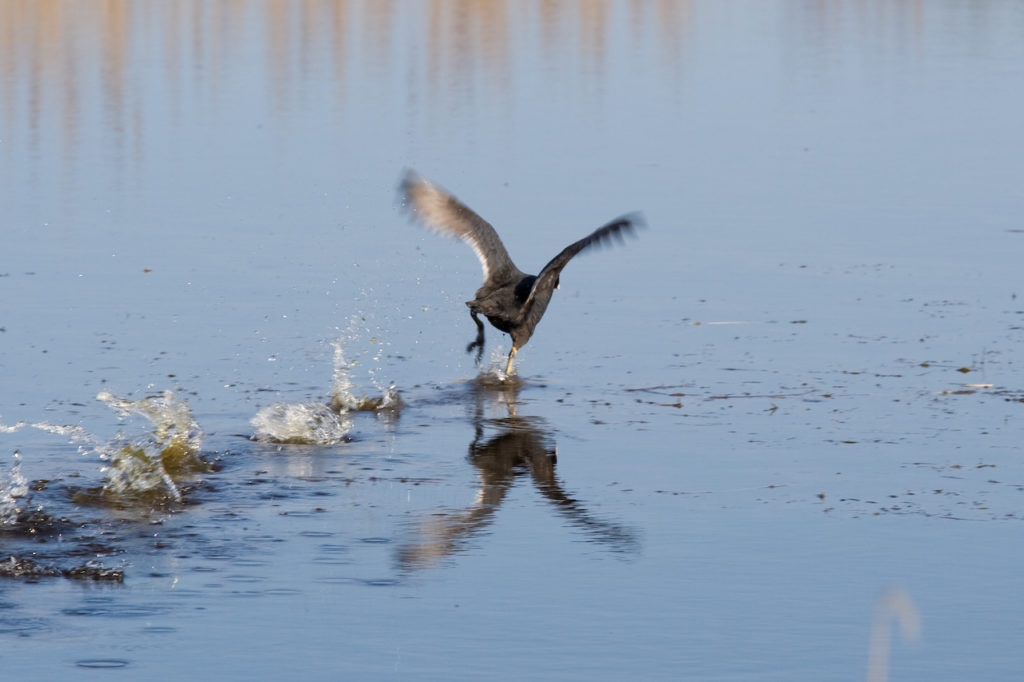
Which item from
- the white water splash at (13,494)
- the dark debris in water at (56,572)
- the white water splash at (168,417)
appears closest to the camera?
the dark debris in water at (56,572)

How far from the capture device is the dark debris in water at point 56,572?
263 inches

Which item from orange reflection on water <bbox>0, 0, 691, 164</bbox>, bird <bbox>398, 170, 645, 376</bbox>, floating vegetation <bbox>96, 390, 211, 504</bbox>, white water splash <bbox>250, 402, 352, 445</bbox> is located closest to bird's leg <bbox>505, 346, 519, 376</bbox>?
bird <bbox>398, 170, 645, 376</bbox>

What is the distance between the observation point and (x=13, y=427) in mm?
8648

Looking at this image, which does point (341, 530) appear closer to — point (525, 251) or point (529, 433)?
point (529, 433)

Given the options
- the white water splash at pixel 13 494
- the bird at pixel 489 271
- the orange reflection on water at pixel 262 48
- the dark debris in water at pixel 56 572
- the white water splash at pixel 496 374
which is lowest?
the dark debris in water at pixel 56 572

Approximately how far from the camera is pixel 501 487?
8117 millimetres

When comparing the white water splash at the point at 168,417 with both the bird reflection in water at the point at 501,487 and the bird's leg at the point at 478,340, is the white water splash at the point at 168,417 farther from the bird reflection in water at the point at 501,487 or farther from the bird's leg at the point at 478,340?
the bird's leg at the point at 478,340

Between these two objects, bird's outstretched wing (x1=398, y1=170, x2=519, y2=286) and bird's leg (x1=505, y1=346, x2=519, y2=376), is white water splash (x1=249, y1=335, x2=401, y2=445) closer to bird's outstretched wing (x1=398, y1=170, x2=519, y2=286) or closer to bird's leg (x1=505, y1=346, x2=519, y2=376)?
bird's leg (x1=505, y1=346, x2=519, y2=376)

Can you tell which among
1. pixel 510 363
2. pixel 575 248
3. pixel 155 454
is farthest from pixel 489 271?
pixel 155 454

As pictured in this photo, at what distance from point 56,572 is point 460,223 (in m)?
4.01

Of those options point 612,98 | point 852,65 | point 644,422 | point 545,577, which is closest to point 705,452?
point 644,422

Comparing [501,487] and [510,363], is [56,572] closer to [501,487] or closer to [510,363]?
[501,487]

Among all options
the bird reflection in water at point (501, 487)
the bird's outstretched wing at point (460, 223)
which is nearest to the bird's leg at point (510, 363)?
the bird reflection in water at point (501, 487)

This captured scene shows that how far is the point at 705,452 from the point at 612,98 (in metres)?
13.2
